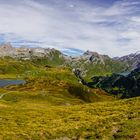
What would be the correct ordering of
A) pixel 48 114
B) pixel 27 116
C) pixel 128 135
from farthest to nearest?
pixel 48 114 < pixel 27 116 < pixel 128 135

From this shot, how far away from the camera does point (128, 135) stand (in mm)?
34875

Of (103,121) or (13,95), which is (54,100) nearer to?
(13,95)

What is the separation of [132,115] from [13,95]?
72617 millimetres

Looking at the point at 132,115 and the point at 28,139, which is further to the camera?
the point at 132,115

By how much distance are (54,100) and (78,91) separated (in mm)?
62378

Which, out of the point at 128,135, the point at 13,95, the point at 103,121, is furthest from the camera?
the point at 13,95

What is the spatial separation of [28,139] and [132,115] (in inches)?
558

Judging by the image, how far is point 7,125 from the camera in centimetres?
4619

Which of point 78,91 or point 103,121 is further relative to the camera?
point 78,91

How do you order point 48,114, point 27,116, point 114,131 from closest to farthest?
point 114,131, point 27,116, point 48,114

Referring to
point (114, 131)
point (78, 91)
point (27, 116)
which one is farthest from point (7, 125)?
point (78, 91)

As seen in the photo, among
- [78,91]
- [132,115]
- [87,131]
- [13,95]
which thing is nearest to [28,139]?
[87,131]

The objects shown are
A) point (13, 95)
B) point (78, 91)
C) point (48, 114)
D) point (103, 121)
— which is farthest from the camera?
point (78, 91)

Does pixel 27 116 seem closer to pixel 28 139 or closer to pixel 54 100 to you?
pixel 28 139
